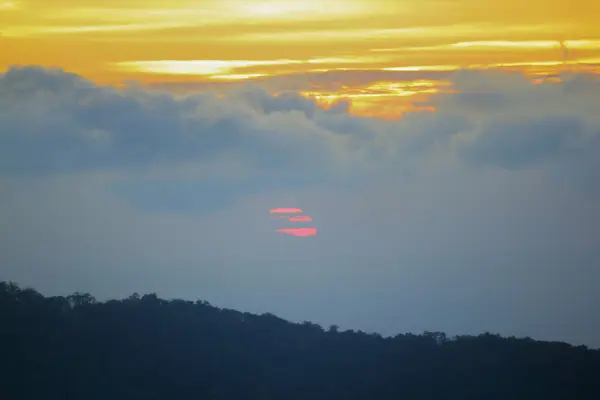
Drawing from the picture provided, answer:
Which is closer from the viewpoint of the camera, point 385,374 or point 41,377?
point 41,377

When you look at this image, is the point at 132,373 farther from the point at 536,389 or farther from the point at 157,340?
the point at 536,389

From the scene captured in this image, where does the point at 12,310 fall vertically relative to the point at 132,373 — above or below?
above

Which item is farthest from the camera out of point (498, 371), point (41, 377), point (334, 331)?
point (334, 331)

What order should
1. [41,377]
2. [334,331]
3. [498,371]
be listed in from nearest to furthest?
[41,377] < [498,371] < [334,331]

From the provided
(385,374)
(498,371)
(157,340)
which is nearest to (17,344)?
(157,340)

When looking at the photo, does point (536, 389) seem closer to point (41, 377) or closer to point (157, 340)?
point (157, 340)

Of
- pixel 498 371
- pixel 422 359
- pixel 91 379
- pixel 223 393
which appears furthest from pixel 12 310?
pixel 498 371
